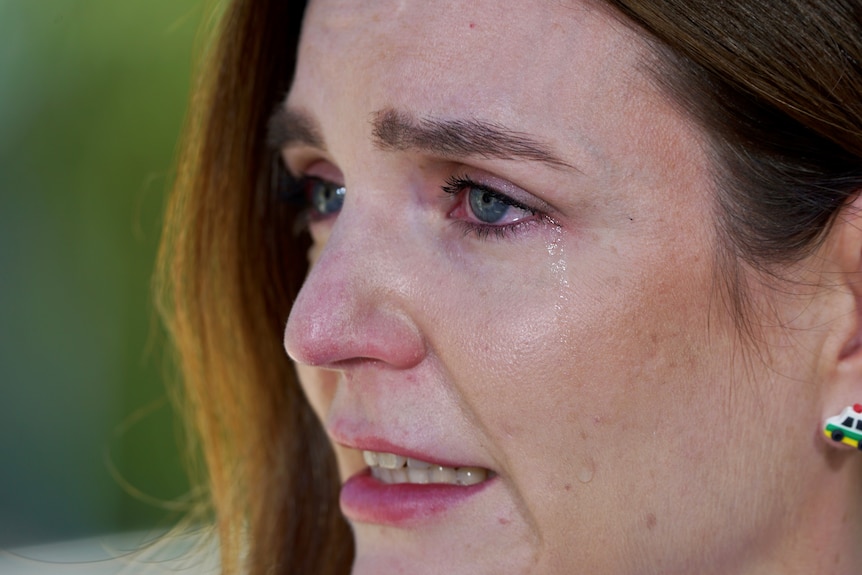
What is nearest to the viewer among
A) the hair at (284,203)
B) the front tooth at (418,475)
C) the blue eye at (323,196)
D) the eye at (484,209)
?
the hair at (284,203)

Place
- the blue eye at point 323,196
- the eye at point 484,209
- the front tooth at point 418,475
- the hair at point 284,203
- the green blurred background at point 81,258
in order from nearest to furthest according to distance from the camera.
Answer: the hair at point 284,203, the eye at point 484,209, the front tooth at point 418,475, the blue eye at point 323,196, the green blurred background at point 81,258

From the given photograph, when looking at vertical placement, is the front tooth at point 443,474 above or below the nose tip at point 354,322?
below

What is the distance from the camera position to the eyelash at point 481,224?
147 centimetres

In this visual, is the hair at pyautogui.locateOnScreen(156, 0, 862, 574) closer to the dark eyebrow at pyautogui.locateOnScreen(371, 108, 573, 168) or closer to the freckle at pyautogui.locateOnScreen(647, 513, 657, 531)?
the dark eyebrow at pyautogui.locateOnScreen(371, 108, 573, 168)

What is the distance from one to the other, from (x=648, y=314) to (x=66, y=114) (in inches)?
134

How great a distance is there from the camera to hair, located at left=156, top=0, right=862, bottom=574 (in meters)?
1.37

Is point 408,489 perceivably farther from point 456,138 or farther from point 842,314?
point 842,314

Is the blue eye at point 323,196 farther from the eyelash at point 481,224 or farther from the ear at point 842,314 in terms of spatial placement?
the ear at point 842,314

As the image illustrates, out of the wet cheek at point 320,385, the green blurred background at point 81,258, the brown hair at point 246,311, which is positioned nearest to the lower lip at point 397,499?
the wet cheek at point 320,385

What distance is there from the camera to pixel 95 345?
4.50m

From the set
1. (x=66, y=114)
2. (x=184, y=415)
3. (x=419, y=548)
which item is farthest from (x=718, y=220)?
(x=66, y=114)

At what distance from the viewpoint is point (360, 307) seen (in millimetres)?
1507

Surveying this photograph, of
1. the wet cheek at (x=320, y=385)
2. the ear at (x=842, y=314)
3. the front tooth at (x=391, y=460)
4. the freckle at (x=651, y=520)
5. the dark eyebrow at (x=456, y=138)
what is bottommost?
the freckle at (x=651, y=520)

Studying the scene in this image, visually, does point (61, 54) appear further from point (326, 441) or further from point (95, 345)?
point (326, 441)
